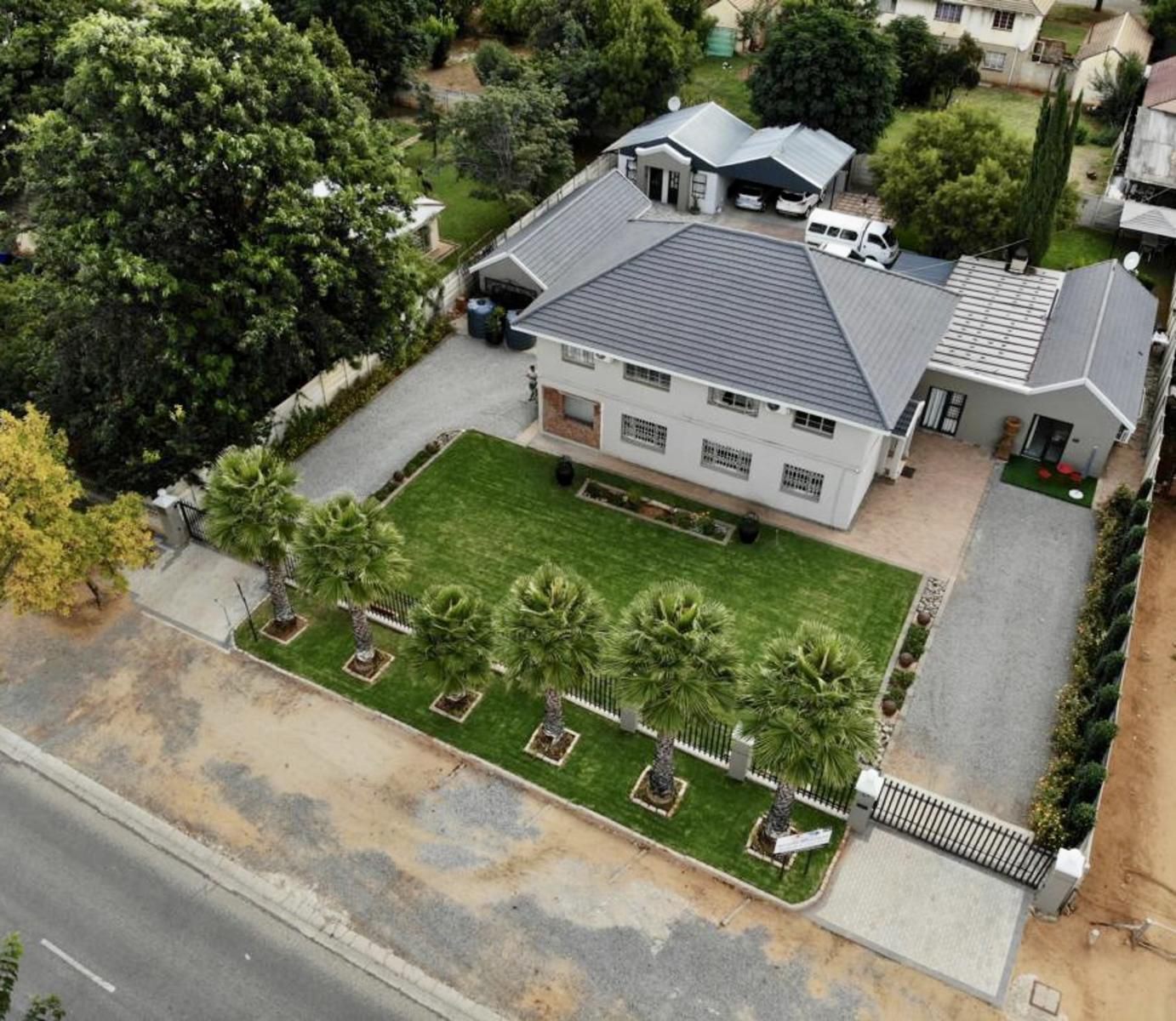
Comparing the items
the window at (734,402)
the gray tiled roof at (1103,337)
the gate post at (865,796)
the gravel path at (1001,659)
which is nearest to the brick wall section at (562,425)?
the window at (734,402)

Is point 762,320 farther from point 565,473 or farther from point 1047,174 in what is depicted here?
point 1047,174

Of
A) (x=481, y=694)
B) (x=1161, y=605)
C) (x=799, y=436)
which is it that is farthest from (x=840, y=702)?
(x=1161, y=605)

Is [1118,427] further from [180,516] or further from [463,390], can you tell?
[180,516]

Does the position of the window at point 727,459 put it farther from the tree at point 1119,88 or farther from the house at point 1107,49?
the house at point 1107,49

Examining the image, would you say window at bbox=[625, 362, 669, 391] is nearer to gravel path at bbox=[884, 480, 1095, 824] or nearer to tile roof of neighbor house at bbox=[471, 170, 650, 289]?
tile roof of neighbor house at bbox=[471, 170, 650, 289]

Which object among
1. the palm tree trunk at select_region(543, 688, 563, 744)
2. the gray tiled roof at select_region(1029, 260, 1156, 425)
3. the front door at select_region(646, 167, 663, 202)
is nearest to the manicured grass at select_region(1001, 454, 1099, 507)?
the gray tiled roof at select_region(1029, 260, 1156, 425)

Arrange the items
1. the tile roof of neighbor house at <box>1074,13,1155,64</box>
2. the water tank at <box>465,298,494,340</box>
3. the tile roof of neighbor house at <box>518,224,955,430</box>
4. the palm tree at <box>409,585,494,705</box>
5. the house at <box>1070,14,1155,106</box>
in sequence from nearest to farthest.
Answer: the palm tree at <box>409,585,494,705</box>
the tile roof of neighbor house at <box>518,224,955,430</box>
the water tank at <box>465,298,494,340</box>
the house at <box>1070,14,1155,106</box>
the tile roof of neighbor house at <box>1074,13,1155,64</box>
